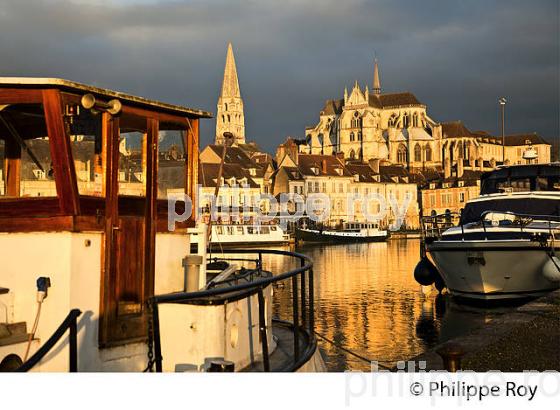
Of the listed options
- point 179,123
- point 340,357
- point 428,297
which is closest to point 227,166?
point 428,297

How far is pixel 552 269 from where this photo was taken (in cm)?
2103

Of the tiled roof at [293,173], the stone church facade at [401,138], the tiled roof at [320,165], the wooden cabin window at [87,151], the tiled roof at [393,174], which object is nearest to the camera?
the wooden cabin window at [87,151]

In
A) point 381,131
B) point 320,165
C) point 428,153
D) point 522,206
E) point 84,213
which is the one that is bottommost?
point 84,213

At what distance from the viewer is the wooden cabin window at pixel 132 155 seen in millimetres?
6602

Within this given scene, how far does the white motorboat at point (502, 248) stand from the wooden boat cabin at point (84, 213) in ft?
54.9

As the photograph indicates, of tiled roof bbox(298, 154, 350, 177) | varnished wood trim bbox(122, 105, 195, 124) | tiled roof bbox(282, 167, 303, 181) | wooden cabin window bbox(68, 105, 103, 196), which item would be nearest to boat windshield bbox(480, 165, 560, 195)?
varnished wood trim bbox(122, 105, 195, 124)

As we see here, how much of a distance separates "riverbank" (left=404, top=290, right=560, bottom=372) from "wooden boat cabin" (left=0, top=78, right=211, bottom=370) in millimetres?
3729

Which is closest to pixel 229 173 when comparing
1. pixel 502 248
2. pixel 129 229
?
pixel 502 248

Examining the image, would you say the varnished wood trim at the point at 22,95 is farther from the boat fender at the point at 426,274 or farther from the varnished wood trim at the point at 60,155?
the boat fender at the point at 426,274

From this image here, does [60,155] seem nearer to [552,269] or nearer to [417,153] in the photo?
[552,269]

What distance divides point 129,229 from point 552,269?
1751 centimetres

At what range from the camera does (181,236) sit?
740cm

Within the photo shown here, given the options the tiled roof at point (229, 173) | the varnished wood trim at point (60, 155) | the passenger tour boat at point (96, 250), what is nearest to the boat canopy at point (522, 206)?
the passenger tour boat at point (96, 250)
